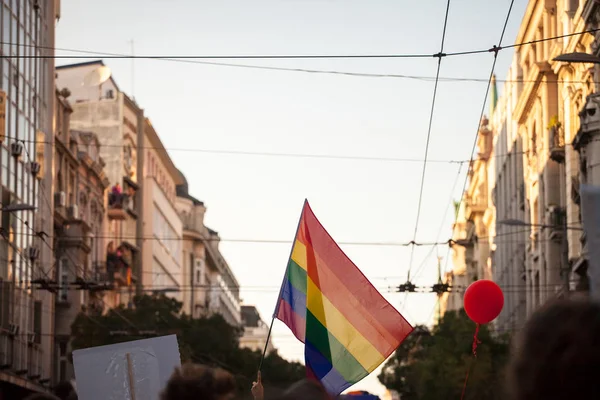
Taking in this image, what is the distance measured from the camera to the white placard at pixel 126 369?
9.12 metres

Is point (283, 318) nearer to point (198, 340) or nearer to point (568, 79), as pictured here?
point (568, 79)

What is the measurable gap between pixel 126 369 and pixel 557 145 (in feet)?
130

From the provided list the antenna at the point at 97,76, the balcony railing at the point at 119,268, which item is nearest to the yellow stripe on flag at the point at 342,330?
the balcony railing at the point at 119,268

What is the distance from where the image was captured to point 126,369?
30.2ft

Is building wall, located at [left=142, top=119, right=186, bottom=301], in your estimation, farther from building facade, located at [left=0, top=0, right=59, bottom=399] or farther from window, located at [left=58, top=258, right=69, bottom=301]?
building facade, located at [left=0, top=0, right=59, bottom=399]

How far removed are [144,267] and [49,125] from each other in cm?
3549

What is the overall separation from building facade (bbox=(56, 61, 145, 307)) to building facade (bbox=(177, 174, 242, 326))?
20030mm

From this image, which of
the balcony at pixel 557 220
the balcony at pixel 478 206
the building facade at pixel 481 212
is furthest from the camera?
the balcony at pixel 478 206

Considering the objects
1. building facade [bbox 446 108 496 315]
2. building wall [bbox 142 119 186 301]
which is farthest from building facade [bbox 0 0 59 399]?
building facade [bbox 446 108 496 315]

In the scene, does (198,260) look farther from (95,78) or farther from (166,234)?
(95,78)

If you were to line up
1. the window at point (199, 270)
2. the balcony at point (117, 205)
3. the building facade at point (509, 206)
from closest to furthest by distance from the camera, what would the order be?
the building facade at point (509, 206) < the balcony at point (117, 205) < the window at point (199, 270)

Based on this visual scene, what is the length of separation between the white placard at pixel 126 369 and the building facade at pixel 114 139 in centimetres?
6819

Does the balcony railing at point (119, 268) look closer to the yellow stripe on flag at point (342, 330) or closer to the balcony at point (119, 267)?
the balcony at point (119, 267)

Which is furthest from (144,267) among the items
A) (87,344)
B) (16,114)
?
(16,114)
